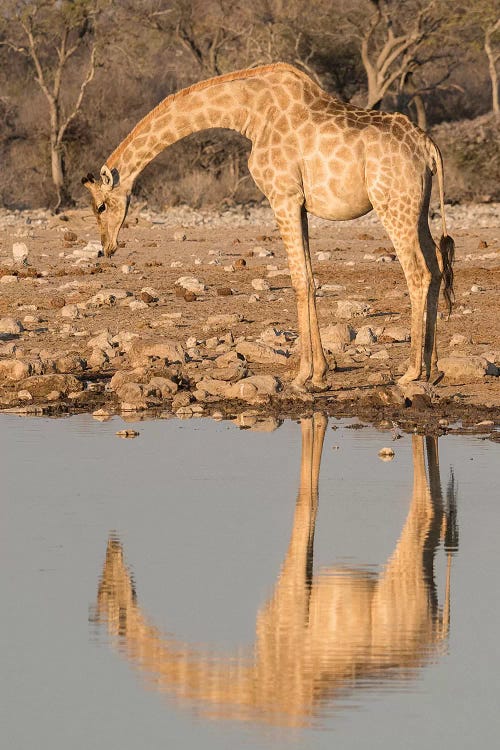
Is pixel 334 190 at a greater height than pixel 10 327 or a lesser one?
greater

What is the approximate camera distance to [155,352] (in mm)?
11320

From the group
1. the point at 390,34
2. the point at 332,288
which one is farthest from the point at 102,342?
the point at 390,34

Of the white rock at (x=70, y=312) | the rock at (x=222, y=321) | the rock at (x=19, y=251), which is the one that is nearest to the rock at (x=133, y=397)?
the rock at (x=222, y=321)

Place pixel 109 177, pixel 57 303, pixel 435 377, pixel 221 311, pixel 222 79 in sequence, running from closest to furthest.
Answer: pixel 435 377, pixel 222 79, pixel 109 177, pixel 221 311, pixel 57 303

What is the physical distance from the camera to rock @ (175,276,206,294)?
1474 cm

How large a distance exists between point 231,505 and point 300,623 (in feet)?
6.45

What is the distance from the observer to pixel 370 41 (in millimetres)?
42844

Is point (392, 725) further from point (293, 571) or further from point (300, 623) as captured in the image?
point (293, 571)

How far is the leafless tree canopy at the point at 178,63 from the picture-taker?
3528 centimetres

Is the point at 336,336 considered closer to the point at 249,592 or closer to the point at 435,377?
the point at 435,377

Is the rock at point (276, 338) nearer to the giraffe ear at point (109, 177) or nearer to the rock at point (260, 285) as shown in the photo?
the giraffe ear at point (109, 177)

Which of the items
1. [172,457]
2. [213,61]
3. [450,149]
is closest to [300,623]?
[172,457]

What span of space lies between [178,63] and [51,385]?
36.5 metres

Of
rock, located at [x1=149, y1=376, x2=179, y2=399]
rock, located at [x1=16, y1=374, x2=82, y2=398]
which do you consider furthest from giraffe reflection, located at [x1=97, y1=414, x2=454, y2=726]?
rock, located at [x1=16, y1=374, x2=82, y2=398]
